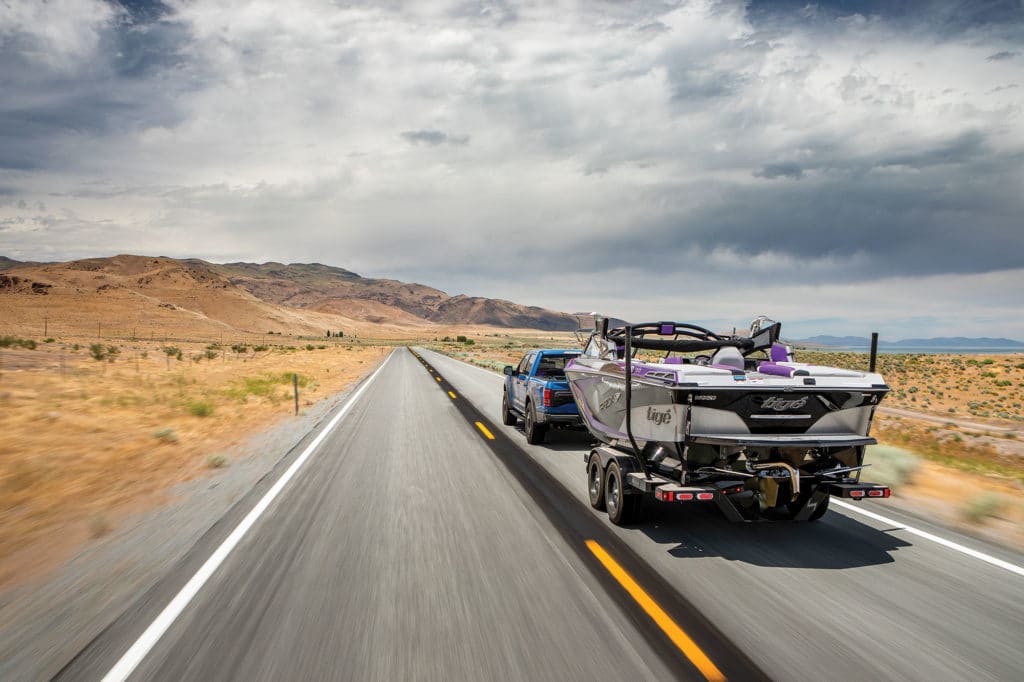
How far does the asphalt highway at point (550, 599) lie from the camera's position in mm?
3609

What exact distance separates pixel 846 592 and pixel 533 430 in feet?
23.6

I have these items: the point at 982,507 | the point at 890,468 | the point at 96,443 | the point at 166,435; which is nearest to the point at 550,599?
the point at 982,507

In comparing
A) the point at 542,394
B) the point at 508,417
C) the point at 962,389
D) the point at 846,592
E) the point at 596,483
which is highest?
the point at 542,394

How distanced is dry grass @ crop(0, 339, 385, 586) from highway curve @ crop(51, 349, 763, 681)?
189cm

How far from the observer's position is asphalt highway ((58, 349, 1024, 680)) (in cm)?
361

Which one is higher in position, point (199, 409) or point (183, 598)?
point (183, 598)

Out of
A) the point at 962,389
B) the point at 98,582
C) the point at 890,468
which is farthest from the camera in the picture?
the point at 962,389

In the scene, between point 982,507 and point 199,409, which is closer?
point 982,507

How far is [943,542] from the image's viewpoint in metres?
5.96

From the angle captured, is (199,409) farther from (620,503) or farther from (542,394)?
(620,503)

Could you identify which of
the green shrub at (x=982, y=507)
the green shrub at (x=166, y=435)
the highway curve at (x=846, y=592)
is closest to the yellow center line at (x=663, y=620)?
the highway curve at (x=846, y=592)

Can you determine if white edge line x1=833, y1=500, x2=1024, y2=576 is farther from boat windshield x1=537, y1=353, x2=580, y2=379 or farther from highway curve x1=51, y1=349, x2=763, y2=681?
boat windshield x1=537, y1=353, x2=580, y2=379

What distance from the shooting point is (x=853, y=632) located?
4051mm

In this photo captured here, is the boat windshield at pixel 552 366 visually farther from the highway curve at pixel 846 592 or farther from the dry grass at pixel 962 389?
the dry grass at pixel 962 389
